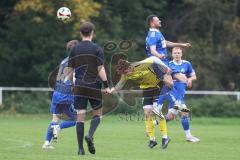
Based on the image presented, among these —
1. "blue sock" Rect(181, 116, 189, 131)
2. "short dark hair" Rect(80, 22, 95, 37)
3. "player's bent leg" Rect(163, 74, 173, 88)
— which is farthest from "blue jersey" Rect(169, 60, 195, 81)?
"short dark hair" Rect(80, 22, 95, 37)

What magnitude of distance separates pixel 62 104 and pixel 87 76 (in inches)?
93.3

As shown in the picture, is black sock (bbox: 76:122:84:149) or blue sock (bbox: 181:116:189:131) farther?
blue sock (bbox: 181:116:189:131)

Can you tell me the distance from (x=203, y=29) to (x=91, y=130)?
24.5 m

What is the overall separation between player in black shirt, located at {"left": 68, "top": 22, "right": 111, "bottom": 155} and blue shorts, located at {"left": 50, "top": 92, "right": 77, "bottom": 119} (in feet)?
6.52

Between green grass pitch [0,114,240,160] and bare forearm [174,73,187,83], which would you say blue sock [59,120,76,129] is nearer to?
green grass pitch [0,114,240,160]

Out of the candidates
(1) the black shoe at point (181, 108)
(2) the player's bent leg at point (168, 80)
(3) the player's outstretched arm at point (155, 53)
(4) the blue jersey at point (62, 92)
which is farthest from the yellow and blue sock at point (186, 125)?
(4) the blue jersey at point (62, 92)

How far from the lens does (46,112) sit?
27.9 m

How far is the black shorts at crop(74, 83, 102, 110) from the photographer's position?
12008 mm

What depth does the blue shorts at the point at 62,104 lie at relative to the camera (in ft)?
46.5

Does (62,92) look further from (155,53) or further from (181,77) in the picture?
(181,77)

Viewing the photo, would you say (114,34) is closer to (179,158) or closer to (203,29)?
(203,29)

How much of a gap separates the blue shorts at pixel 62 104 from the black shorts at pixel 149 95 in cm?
140

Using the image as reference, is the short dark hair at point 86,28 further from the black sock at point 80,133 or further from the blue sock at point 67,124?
the blue sock at point 67,124

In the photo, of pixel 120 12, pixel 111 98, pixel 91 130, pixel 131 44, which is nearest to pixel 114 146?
pixel 91 130
